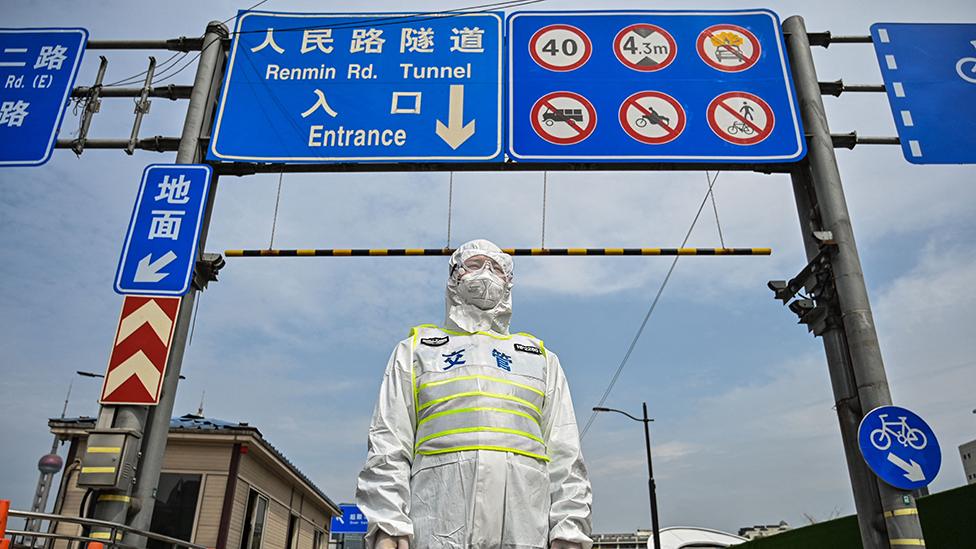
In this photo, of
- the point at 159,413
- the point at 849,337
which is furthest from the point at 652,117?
the point at 159,413

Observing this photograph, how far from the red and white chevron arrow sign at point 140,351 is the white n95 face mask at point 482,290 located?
3.68 m

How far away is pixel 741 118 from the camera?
6.79 metres

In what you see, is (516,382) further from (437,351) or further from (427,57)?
(427,57)

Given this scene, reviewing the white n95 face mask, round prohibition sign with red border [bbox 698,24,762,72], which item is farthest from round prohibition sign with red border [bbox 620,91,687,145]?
the white n95 face mask

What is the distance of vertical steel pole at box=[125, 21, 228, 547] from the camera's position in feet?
19.1

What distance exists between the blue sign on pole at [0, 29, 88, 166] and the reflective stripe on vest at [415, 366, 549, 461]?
229 inches

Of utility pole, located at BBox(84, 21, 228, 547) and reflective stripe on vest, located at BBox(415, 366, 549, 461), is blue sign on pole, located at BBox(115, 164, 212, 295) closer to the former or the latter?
utility pole, located at BBox(84, 21, 228, 547)

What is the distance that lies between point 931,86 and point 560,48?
389 cm

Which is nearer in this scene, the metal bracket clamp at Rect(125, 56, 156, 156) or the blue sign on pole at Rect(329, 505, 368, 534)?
the metal bracket clamp at Rect(125, 56, 156, 156)

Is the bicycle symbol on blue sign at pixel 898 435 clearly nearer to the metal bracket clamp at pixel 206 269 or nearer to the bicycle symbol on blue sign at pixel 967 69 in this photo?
the bicycle symbol on blue sign at pixel 967 69

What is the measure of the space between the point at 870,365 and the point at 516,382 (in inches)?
165

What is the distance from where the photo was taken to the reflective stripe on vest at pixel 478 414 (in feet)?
9.93

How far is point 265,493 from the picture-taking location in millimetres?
14828

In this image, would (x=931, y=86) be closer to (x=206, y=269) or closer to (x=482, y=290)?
(x=482, y=290)
